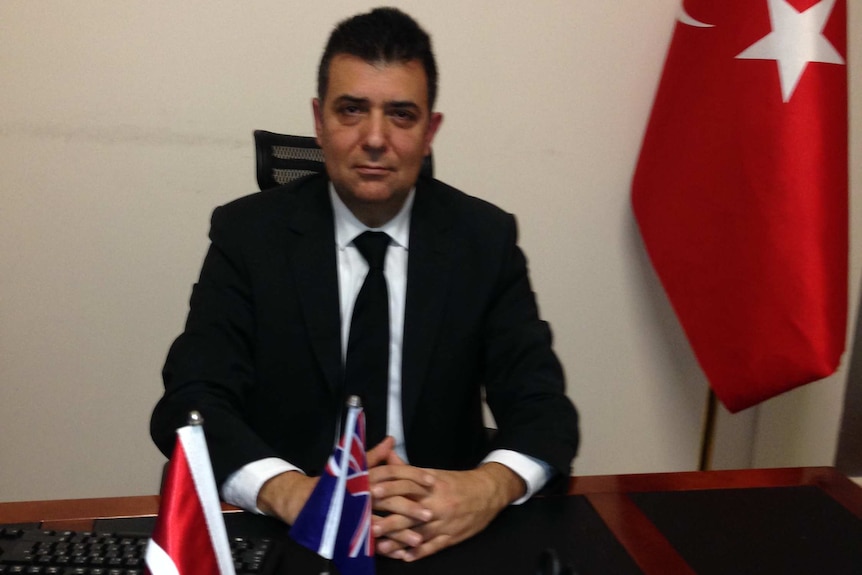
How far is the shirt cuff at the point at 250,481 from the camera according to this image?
112 cm

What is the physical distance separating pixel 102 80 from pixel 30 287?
621 mm

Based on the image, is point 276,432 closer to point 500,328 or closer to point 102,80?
point 500,328

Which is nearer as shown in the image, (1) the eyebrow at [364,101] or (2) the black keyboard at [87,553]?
(2) the black keyboard at [87,553]

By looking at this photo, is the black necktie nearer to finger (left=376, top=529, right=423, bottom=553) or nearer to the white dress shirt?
the white dress shirt

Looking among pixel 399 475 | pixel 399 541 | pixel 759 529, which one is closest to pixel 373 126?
pixel 399 475

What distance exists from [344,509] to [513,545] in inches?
12.1

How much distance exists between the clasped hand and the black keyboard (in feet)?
0.52

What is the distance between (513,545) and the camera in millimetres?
1036

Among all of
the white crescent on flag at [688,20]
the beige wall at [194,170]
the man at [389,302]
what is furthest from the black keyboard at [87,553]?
the white crescent on flag at [688,20]

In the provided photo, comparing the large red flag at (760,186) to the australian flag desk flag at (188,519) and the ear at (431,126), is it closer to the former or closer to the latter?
the ear at (431,126)

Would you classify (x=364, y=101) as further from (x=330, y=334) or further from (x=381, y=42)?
(x=330, y=334)

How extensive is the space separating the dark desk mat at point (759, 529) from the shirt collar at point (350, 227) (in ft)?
2.15

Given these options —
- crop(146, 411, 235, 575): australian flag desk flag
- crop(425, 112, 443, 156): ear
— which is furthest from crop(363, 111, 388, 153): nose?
crop(146, 411, 235, 575): australian flag desk flag

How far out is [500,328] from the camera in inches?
59.7
